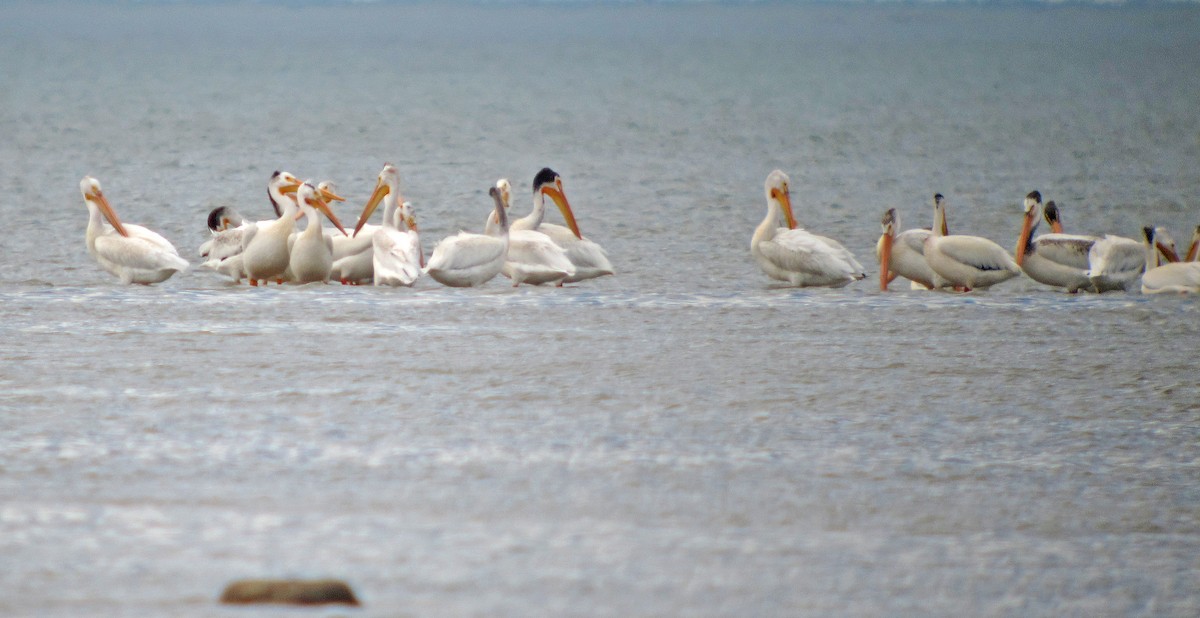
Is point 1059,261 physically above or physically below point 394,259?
below

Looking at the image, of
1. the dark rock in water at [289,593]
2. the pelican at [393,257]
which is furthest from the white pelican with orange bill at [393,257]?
the dark rock in water at [289,593]

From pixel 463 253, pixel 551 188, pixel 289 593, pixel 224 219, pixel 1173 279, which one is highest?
pixel 551 188

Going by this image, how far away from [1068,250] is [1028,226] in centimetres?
75

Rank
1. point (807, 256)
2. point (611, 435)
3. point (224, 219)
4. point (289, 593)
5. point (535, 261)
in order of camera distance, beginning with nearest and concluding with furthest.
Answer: point (289, 593), point (611, 435), point (807, 256), point (535, 261), point (224, 219)

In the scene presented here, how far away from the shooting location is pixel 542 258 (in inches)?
436

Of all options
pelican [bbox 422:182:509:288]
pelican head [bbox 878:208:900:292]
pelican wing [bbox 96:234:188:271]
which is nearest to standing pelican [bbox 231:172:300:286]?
pelican wing [bbox 96:234:188:271]

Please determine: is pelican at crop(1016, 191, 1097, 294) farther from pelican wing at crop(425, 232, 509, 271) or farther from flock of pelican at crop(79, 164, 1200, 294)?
pelican wing at crop(425, 232, 509, 271)

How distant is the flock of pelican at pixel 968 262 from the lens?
10.9 m

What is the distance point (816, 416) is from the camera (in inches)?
270

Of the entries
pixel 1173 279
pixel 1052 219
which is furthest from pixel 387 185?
pixel 1173 279

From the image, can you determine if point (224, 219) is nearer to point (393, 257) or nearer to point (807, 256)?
point (393, 257)

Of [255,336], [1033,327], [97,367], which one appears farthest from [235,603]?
[1033,327]

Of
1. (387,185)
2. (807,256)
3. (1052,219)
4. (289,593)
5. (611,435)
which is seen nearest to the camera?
(289,593)

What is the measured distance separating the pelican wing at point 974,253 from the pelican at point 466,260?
2.77 meters
